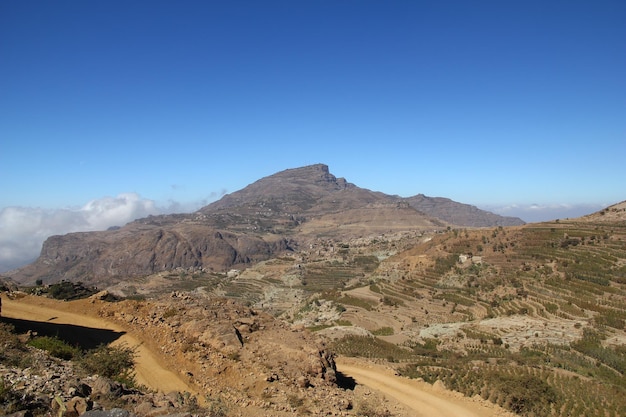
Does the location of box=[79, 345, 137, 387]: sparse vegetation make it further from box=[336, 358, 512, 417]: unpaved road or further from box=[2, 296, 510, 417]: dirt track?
box=[336, 358, 512, 417]: unpaved road

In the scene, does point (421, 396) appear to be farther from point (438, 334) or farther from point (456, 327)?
point (456, 327)

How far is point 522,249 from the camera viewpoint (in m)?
57.4

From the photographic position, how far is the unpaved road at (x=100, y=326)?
1463 cm

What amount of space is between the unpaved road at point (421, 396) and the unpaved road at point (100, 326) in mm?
10662

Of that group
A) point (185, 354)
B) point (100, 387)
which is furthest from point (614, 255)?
point (100, 387)

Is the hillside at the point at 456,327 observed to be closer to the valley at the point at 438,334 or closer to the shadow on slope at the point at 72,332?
the valley at the point at 438,334

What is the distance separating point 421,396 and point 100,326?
16904 millimetres

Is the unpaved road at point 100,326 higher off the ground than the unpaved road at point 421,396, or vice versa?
the unpaved road at point 100,326

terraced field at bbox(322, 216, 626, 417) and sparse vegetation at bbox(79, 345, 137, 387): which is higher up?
sparse vegetation at bbox(79, 345, 137, 387)

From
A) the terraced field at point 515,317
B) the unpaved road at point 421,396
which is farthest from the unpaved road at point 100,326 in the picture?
the terraced field at point 515,317

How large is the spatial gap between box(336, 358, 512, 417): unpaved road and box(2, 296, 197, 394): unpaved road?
35.0 feet

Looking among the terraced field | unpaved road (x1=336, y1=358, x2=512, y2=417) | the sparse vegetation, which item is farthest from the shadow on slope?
the terraced field

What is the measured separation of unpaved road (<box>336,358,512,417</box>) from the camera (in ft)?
59.0

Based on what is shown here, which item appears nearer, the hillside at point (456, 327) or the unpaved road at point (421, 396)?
the hillside at point (456, 327)
